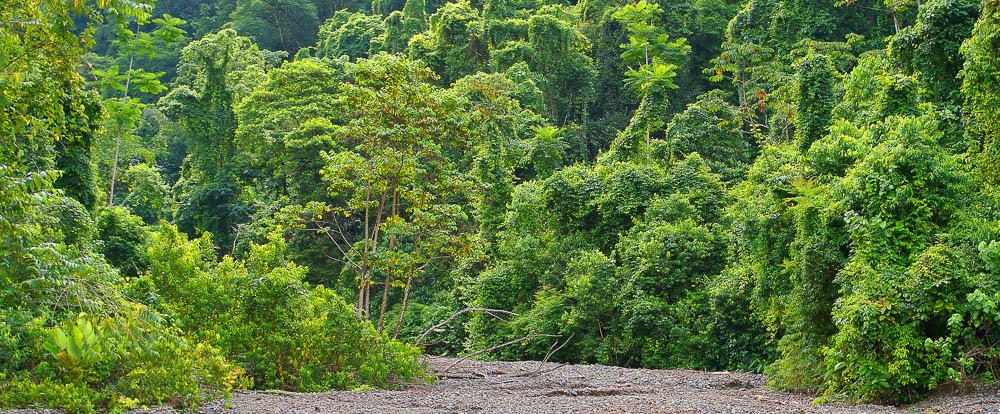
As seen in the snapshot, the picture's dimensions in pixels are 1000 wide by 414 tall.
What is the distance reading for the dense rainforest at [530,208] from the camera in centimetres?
725

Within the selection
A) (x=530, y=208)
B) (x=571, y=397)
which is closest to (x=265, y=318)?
(x=571, y=397)

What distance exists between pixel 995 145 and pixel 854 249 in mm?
1986

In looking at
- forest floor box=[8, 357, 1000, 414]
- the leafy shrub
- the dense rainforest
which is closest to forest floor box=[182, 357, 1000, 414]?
forest floor box=[8, 357, 1000, 414]

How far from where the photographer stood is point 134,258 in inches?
681

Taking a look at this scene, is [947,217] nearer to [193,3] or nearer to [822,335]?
[822,335]

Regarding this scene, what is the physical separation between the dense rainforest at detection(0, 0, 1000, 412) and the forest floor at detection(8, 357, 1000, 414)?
0.42 meters

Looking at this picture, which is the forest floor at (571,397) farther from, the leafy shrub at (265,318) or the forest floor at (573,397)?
the leafy shrub at (265,318)

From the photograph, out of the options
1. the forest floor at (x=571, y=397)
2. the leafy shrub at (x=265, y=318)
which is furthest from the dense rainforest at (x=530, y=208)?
the forest floor at (x=571, y=397)

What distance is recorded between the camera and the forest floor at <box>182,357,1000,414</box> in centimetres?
845

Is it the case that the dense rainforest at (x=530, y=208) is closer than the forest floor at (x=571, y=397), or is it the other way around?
the dense rainforest at (x=530, y=208)

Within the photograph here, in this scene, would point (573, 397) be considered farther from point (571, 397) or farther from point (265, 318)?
point (265, 318)

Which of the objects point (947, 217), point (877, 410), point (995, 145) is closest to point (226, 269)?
point (877, 410)

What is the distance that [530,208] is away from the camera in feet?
68.2

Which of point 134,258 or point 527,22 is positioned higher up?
point 527,22
